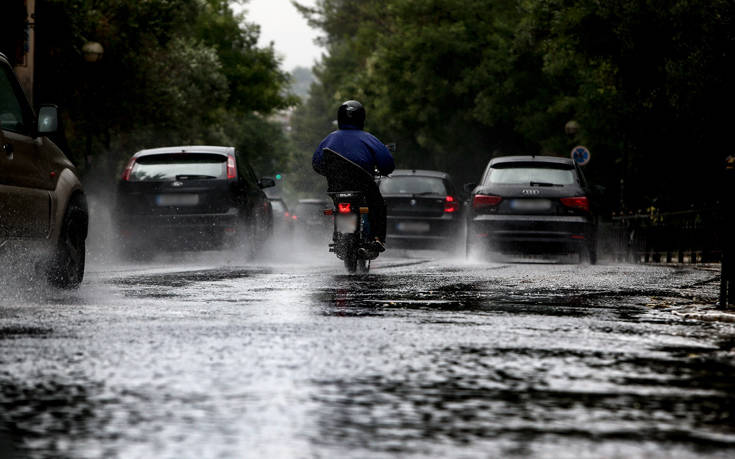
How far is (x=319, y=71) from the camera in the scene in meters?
106

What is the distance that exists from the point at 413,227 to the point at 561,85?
2153 cm

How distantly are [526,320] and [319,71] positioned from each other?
9766 centimetres

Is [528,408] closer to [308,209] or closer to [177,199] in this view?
[177,199]

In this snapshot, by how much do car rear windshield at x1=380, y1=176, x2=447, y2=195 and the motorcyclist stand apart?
10.6 meters

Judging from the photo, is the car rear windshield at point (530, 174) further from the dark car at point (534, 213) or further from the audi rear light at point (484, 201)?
the audi rear light at point (484, 201)

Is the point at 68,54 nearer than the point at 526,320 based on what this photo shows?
No

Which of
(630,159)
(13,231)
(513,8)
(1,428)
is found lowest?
(1,428)

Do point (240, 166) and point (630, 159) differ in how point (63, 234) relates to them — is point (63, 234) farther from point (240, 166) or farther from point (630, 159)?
point (630, 159)

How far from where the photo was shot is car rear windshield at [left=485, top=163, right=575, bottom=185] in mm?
20656

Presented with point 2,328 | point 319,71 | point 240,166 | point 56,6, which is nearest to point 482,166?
point 56,6

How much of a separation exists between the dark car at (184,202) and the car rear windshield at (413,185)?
5977mm

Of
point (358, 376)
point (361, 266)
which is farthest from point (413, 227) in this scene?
point (358, 376)

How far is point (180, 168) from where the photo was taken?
19844 millimetres

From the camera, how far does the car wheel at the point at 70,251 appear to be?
458 inches
